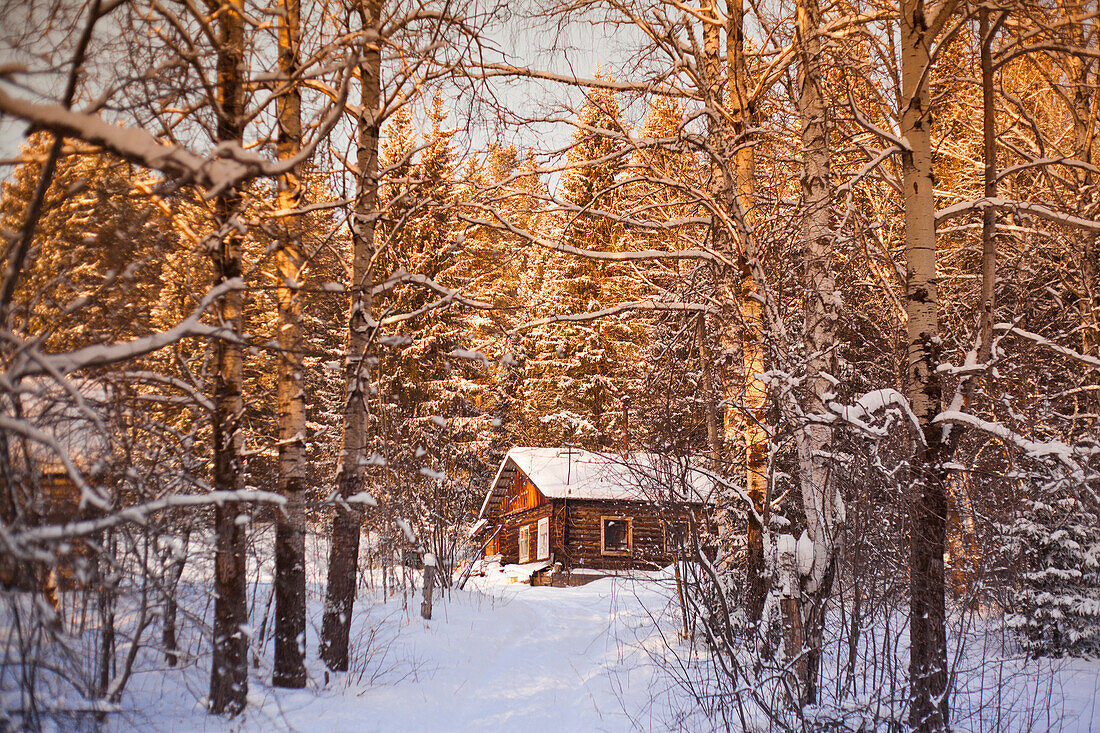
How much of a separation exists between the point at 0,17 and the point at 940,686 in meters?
6.22

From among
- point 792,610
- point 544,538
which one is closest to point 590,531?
point 544,538

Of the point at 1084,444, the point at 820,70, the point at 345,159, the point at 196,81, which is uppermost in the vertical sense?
the point at 820,70

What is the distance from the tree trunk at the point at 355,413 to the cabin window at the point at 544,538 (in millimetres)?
17724

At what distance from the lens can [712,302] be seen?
7426 mm

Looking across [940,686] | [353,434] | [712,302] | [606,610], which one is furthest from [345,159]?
[606,610]

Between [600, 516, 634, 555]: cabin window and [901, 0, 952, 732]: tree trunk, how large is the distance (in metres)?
19.3

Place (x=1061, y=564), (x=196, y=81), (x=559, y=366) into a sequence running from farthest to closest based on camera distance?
(x=559, y=366)
(x=1061, y=564)
(x=196, y=81)

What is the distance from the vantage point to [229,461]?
529 centimetres

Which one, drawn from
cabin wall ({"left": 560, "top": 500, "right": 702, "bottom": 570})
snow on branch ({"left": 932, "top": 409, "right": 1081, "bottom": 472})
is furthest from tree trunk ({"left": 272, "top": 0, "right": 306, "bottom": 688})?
cabin wall ({"left": 560, "top": 500, "right": 702, "bottom": 570})

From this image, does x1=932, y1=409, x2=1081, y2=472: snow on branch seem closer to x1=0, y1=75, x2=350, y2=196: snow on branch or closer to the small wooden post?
the small wooden post

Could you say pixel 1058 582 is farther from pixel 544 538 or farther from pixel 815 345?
pixel 544 538

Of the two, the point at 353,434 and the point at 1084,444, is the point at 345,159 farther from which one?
the point at 1084,444

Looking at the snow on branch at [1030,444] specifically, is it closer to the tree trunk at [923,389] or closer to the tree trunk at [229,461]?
the tree trunk at [923,389]

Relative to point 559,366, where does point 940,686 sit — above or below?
below
